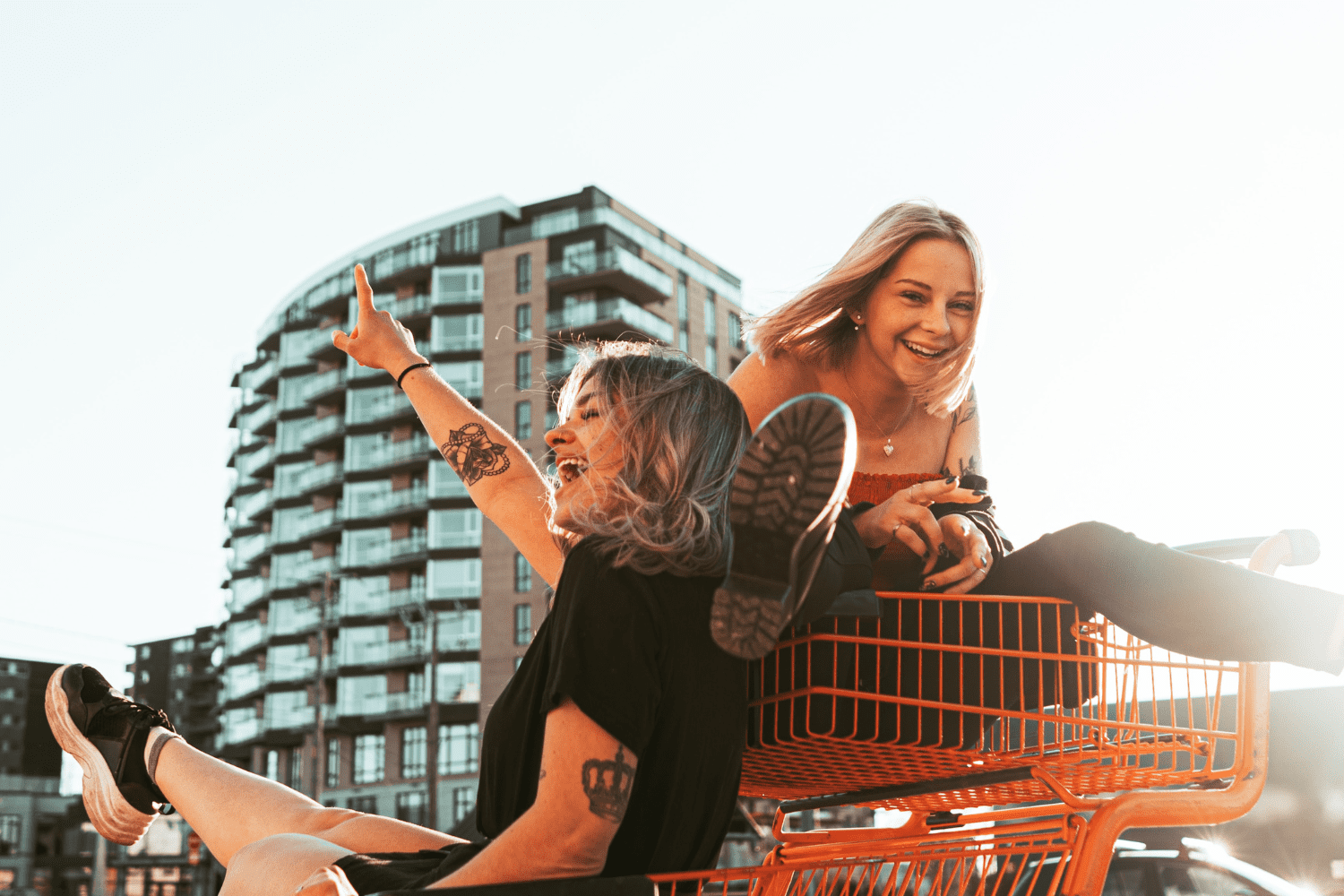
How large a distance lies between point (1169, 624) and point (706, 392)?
809 millimetres

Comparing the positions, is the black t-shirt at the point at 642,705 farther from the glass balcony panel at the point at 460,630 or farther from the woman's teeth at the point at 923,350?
the glass balcony panel at the point at 460,630

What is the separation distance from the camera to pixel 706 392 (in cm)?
196

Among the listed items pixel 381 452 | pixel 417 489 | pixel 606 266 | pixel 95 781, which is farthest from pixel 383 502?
pixel 95 781

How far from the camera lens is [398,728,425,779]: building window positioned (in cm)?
5434

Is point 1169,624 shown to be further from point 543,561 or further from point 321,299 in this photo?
point 321,299

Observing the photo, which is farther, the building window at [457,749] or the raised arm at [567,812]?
the building window at [457,749]

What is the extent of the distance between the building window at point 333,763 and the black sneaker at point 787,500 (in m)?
59.0

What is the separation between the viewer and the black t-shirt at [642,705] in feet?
5.37

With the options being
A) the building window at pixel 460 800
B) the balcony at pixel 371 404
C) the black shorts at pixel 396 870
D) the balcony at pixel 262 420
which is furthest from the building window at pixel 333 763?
the black shorts at pixel 396 870

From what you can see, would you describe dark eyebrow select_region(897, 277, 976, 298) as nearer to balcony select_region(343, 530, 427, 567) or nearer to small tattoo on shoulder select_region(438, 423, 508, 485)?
small tattoo on shoulder select_region(438, 423, 508, 485)

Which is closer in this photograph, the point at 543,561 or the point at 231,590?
the point at 543,561

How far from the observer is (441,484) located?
53656 millimetres

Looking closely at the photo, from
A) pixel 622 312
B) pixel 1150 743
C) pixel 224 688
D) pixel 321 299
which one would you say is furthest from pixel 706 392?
pixel 224 688

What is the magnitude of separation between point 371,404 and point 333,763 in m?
17.8
